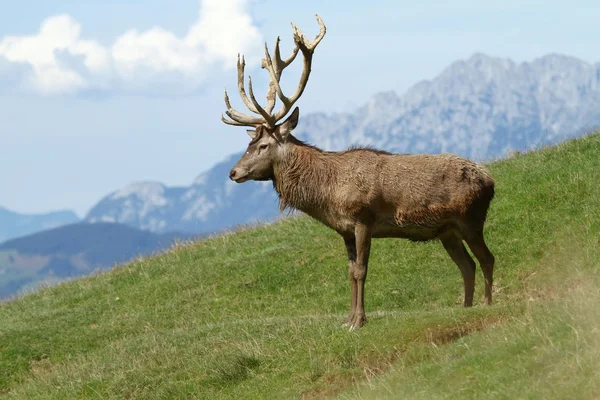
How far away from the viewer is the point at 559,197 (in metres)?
22.2

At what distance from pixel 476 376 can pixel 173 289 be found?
546 inches

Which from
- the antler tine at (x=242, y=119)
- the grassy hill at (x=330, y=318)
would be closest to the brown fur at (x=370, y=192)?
the antler tine at (x=242, y=119)

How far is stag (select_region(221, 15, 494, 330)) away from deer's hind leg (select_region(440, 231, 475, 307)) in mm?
17

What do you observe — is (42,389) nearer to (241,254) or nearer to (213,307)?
(213,307)

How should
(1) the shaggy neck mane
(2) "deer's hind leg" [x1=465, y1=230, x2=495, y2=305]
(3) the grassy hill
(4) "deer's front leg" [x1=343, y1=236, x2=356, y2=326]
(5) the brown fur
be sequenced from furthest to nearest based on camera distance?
(2) "deer's hind leg" [x1=465, y1=230, x2=495, y2=305] < (1) the shaggy neck mane < (5) the brown fur < (4) "deer's front leg" [x1=343, y1=236, x2=356, y2=326] < (3) the grassy hill

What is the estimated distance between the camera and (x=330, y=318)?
17312mm

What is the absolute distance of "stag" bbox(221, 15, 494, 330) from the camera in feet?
53.6

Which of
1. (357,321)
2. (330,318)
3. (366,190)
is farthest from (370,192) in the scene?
(330,318)

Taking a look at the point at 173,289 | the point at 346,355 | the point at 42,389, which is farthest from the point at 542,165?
the point at 42,389

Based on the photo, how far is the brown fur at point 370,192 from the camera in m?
16.3

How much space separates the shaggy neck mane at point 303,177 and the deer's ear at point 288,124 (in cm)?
17

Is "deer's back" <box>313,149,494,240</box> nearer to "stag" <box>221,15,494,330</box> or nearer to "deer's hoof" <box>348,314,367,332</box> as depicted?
"stag" <box>221,15,494,330</box>

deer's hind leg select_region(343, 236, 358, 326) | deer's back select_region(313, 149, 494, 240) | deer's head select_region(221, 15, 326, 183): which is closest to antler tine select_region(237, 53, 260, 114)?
deer's head select_region(221, 15, 326, 183)

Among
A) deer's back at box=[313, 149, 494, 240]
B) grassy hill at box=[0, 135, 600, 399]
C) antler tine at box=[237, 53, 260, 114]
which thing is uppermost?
antler tine at box=[237, 53, 260, 114]
